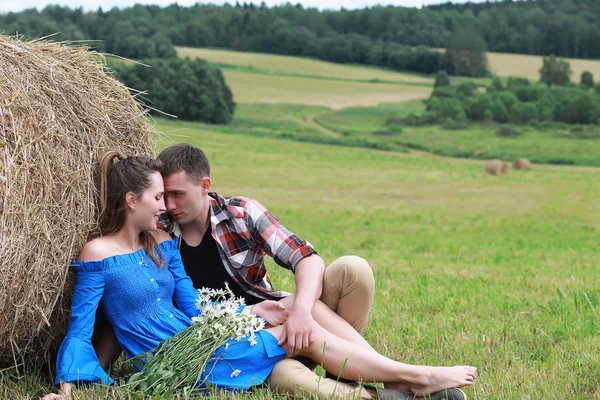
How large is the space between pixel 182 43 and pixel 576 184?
5914cm

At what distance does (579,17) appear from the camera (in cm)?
8350

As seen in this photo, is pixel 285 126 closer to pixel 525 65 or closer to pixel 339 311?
pixel 525 65

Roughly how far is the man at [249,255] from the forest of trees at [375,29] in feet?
224

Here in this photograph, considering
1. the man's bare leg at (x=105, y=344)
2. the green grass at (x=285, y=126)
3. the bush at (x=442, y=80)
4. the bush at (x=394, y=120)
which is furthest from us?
the bush at (x=442, y=80)

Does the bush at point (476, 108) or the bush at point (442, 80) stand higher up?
the bush at point (442, 80)

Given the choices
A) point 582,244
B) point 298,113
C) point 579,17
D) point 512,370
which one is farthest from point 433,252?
point 579,17

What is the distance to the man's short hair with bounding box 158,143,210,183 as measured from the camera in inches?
166

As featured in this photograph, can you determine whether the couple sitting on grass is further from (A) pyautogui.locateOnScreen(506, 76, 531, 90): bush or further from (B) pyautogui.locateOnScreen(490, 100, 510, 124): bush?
(A) pyautogui.locateOnScreen(506, 76, 531, 90): bush

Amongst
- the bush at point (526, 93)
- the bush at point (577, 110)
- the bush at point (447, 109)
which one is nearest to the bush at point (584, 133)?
the bush at point (577, 110)

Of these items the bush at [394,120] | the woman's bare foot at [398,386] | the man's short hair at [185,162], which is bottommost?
the bush at [394,120]

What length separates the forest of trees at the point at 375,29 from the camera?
78562 mm

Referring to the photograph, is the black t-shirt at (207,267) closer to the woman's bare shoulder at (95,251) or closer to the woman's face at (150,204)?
the woman's face at (150,204)

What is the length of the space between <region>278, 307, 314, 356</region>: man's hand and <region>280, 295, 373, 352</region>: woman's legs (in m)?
0.15

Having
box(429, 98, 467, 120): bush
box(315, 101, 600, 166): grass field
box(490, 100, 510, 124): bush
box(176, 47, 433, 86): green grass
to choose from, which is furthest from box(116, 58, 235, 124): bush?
box(490, 100, 510, 124): bush
